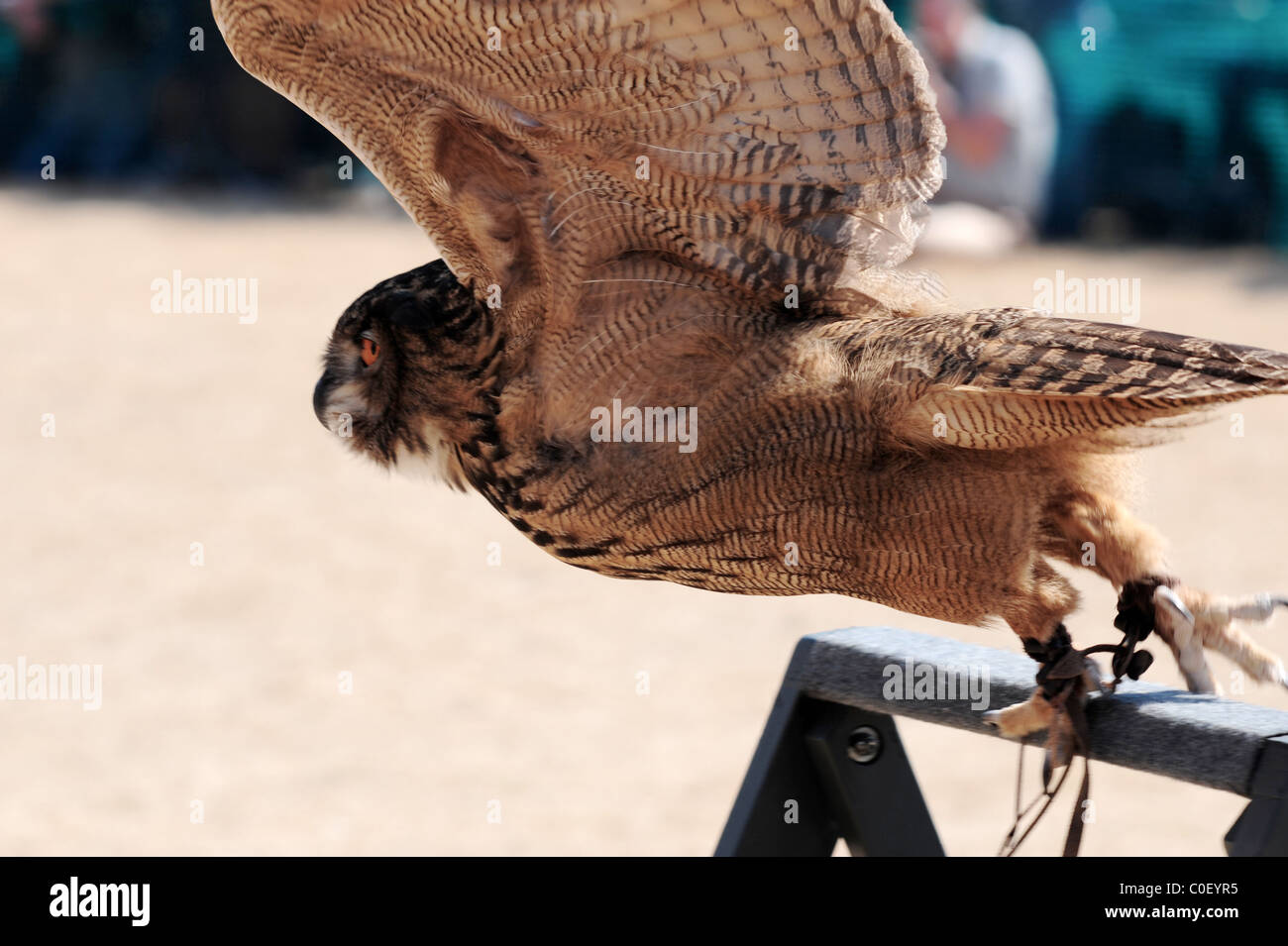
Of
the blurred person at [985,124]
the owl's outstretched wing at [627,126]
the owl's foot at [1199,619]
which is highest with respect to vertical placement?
the blurred person at [985,124]

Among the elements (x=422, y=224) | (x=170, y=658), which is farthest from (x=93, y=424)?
(x=422, y=224)

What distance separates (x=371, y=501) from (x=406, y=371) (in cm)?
737

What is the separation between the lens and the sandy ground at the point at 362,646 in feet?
22.0

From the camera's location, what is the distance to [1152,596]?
3.21 m

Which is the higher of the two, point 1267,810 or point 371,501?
point 371,501

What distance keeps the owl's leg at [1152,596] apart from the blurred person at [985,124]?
1410 cm

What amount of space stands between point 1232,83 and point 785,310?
15.7 metres

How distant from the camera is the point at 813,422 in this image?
3.16 meters

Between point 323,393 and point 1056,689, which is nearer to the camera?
point 1056,689

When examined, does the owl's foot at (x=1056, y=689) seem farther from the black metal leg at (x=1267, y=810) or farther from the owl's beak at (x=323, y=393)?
the owl's beak at (x=323, y=393)
